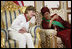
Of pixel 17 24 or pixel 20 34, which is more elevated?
pixel 17 24

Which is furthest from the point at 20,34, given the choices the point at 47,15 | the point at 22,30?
the point at 47,15

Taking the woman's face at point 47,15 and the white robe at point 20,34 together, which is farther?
the woman's face at point 47,15

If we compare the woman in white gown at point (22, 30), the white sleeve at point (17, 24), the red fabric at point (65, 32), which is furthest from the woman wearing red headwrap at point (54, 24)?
the white sleeve at point (17, 24)

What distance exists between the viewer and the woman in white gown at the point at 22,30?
2.22 m

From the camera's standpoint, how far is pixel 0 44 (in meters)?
2.25

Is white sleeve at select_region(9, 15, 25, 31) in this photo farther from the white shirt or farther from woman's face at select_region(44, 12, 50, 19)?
woman's face at select_region(44, 12, 50, 19)

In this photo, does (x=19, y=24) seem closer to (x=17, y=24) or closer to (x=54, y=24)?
(x=17, y=24)

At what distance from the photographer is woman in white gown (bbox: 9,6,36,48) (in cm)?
222

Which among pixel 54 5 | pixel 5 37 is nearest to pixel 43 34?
pixel 5 37

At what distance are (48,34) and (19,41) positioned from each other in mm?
515

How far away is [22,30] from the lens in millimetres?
2291

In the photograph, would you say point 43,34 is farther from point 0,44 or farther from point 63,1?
point 63,1

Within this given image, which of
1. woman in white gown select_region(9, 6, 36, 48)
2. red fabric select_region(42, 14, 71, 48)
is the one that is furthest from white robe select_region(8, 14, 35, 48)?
red fabric select_region(42, 14, 71, 48)

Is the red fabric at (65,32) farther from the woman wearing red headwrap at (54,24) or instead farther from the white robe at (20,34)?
the white robe at (20,34)
